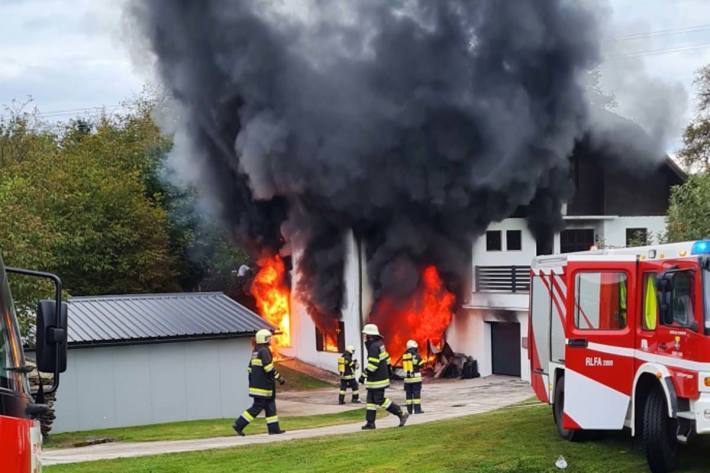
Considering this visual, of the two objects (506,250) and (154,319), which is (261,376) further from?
(506,250)

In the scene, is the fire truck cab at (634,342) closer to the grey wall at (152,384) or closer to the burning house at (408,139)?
the grey wall at (152,384)

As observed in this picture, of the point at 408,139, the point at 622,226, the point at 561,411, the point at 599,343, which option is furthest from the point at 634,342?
the point at 622,226

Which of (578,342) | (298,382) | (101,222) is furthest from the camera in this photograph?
(101,222)

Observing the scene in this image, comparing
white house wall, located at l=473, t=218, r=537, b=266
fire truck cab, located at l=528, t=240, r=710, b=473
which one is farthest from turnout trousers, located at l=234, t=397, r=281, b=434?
white house wall, located at l=473, t=218, r=537, b=266

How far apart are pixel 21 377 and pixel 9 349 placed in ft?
0.75

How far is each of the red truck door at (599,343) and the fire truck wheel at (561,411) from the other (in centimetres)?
74

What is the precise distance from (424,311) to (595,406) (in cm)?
2499

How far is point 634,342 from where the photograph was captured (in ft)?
34.7

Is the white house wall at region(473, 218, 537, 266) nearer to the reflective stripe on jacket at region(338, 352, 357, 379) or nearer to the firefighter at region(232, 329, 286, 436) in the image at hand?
the reflective stripe on jacket at region(338, 352, 357, 379)

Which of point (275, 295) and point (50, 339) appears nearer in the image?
point (50, 339)

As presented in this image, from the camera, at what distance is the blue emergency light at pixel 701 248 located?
927 cm

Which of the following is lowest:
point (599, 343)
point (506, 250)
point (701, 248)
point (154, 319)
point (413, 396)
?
point (413, 396)

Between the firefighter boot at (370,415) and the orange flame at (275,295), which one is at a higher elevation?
the orange flame at (275,295)

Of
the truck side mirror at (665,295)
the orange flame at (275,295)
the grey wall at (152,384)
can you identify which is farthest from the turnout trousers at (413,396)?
the orange flame at (275,295)
